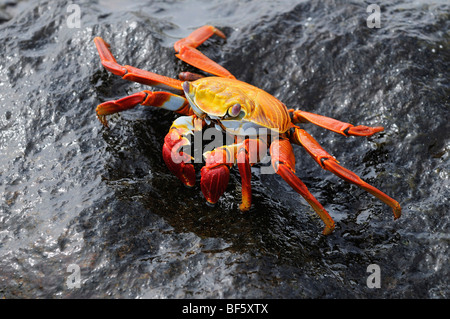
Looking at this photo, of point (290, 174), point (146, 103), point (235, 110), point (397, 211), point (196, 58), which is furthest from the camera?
point (196, 58)

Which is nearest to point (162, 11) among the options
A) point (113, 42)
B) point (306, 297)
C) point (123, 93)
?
point (113, 42)

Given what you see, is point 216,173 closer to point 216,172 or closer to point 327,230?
point 216,172

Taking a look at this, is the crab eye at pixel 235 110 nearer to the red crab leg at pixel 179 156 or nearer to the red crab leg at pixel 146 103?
the red crab leg at pixel 179 156

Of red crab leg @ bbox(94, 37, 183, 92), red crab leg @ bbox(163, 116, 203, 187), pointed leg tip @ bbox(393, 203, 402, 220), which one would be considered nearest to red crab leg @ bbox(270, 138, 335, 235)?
pointed leg tip @ bbox(393, 203, 402, 220)

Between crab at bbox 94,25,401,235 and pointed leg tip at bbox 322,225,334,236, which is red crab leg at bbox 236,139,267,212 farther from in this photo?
pointed leg tip at bbox 322,225,334,236

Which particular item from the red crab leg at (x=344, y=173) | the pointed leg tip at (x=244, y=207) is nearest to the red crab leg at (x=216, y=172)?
the pointed leg tip at (x=244, y=207)

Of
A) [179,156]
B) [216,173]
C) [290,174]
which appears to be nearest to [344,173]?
[290,174]

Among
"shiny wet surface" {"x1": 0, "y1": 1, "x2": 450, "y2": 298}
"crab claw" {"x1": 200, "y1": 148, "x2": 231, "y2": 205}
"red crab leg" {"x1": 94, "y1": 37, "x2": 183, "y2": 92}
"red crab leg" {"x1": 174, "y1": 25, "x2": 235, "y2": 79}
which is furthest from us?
"red crab leg" {"x1": 174, "y1": 25, "x2": 235, "y2": 79}
